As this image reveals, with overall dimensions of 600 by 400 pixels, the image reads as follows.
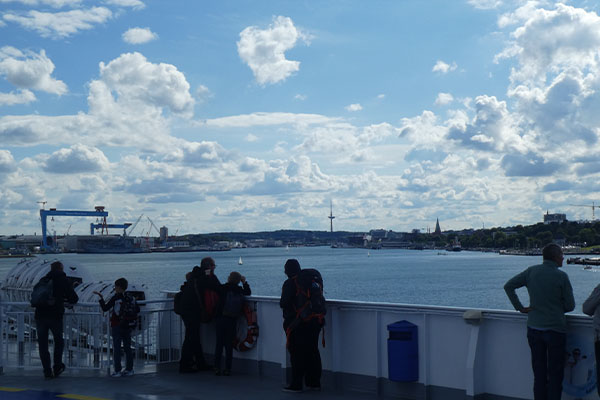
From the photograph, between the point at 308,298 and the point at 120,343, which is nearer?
the point at 308,298

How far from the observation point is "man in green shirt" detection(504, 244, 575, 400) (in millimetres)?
7480

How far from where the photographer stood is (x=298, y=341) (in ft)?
31.7

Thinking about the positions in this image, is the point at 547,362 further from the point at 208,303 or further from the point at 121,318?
the point at 121,318

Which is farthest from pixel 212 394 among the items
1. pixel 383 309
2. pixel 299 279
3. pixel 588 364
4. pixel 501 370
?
pixel 588 364

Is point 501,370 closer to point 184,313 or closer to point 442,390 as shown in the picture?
point 442,390

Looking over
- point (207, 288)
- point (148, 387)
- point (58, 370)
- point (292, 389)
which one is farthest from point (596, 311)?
point (58, 370)

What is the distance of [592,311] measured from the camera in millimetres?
7176

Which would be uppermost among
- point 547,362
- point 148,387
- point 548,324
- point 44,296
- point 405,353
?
point 44,296

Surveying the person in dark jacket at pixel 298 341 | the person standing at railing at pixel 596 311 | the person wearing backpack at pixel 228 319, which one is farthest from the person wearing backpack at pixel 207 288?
the person standing at railing at pixel 596 311

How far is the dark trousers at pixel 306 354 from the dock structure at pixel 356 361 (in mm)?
250

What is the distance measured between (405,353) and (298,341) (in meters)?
1.54

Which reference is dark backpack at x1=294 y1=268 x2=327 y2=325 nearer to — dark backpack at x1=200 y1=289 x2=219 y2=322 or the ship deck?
the ship deck

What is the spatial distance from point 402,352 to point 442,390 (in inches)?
27.0

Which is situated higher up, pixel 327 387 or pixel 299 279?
pixel 299 279
